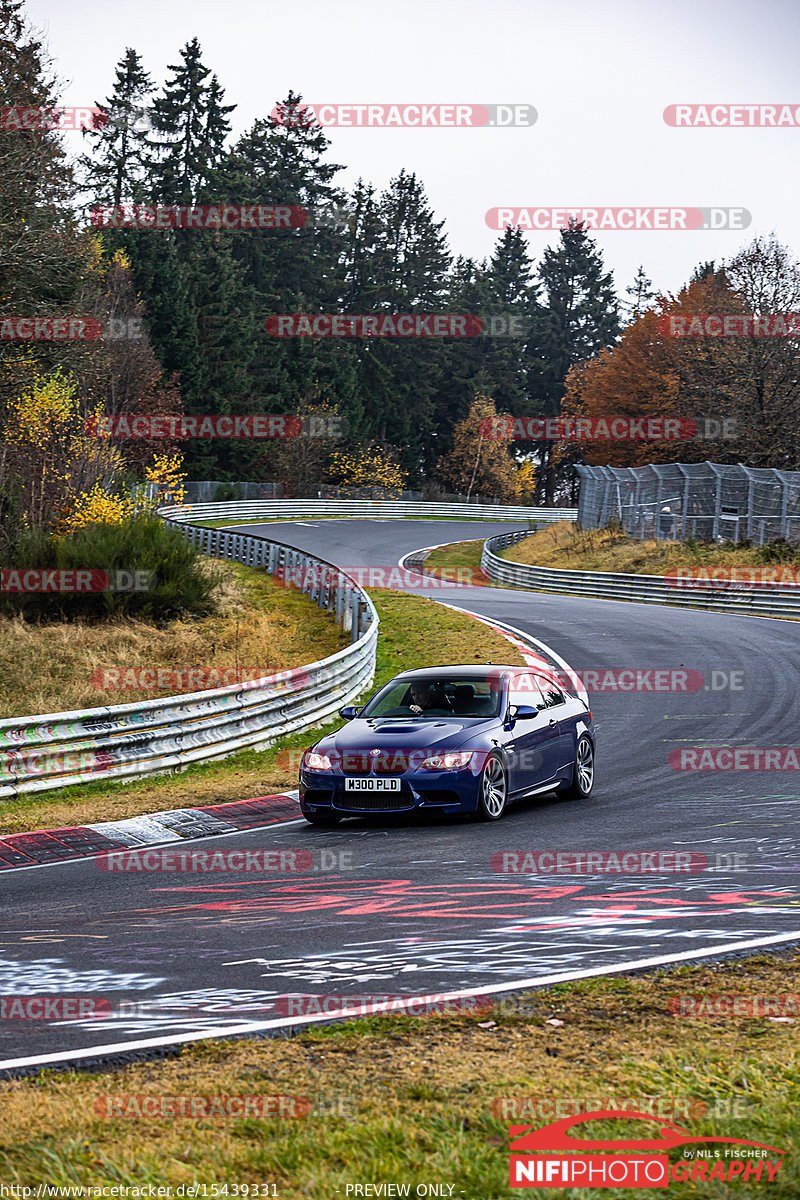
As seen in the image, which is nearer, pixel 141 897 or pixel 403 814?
pixel 141 897

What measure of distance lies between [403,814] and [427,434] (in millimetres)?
92660

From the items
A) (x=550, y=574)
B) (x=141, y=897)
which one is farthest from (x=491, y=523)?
(x=141, y=897)

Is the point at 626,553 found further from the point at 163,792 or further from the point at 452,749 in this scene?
the point at 452,749

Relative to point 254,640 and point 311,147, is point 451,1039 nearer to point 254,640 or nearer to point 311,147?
point 254,640

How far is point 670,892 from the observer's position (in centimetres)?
786

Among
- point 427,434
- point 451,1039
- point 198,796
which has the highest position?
point 427,434

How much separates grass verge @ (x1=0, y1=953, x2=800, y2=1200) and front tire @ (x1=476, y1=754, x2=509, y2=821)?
521 cm

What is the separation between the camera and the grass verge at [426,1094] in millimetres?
3574

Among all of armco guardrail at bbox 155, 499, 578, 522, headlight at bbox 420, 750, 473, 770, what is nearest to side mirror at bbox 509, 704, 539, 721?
headlight at bbox 420, 750, 473, 770

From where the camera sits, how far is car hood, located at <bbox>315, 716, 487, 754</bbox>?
10.8 meters

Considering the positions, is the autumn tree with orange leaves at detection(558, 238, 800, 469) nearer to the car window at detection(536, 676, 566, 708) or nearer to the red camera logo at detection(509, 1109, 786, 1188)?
the car window at detection(536, 676, 566, 708)

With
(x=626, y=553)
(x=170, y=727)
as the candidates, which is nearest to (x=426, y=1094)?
(x=170, y=727)

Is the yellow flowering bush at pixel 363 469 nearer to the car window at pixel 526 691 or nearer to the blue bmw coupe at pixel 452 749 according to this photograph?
the car window at pixel 526 691

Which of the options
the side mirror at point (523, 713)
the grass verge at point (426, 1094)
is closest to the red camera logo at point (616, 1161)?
the grass verge at point (426, 1094)
